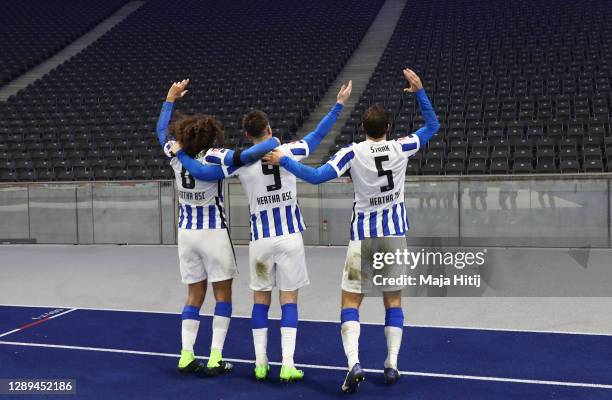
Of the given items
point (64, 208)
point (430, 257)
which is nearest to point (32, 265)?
point (64, 208)

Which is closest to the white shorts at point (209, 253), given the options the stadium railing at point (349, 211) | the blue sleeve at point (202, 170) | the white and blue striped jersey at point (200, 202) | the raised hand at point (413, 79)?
the white and blue striped jersey at point (200, 202)

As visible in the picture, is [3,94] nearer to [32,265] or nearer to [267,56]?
[267,56]

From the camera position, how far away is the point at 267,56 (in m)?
24.4

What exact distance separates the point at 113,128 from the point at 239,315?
41.5ft

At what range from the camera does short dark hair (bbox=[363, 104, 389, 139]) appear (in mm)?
4898

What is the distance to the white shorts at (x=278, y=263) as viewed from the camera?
16.5 ft

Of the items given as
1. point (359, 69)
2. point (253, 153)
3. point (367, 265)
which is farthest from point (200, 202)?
point (359, 69)

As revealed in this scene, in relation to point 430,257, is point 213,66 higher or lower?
higher

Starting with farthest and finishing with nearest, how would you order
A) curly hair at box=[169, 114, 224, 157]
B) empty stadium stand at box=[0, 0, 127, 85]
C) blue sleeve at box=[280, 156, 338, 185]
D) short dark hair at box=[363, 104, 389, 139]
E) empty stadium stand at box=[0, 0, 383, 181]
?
empty stadium stand at box=[0, 0, 127, 85] → empty stadium stand at box=[0, 0, 383, 181] → curly hair at box=[169, 114, 224, 157] → short dark hair at box=[363, 104, 389, 139] → blue sleeve at box=[280, 156, 338, 185]

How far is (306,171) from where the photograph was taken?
4.66 meters

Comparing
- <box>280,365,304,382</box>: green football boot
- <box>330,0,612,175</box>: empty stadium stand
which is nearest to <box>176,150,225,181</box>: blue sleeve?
<box>280,365,304,382</box>: green football boot

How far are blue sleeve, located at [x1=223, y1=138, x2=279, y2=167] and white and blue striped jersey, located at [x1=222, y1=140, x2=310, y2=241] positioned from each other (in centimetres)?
12

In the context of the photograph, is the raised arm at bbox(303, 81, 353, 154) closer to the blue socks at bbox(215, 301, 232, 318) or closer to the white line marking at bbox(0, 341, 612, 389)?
the blue socks at bbox(215, 301, 232, 318)

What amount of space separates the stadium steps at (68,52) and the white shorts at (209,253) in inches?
800
